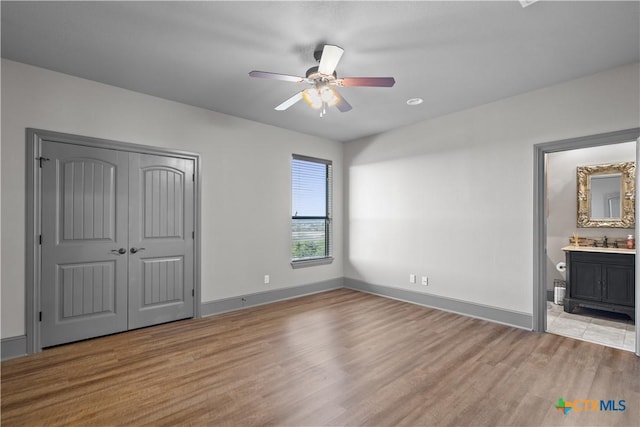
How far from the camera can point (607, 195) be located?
457 centimetres

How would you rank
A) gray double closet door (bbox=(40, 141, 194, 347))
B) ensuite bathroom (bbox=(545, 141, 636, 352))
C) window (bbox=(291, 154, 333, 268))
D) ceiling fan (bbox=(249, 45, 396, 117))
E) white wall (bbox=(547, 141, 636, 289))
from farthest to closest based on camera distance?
window (bbox=(291, 154, 333, 268)) → white wall (bbox=(547, 141, 636, 289)) → ensuite bathroom (bbox=(545, 141, 636, 352)) → gray double closet door (bbox=(40, 141, 194, 347)) → ceiling fan (bbox=(249, 45, 396, 117))

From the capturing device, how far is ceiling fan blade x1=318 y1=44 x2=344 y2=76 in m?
2.34

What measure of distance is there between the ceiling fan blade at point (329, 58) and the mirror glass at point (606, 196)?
456cm

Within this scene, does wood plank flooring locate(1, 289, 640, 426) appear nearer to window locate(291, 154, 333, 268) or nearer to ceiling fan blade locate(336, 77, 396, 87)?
window locate(291, 154, 333, 268)

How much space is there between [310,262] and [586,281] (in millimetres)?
3998

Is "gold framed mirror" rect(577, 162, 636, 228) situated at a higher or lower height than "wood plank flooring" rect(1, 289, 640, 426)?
higher

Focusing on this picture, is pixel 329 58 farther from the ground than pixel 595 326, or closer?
farther from the ground

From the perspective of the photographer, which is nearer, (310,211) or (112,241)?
(112,241)

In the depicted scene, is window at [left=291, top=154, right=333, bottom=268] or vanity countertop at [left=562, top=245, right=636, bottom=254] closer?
vanity countertop at [left=562, top=245, right=636, bottom=254]

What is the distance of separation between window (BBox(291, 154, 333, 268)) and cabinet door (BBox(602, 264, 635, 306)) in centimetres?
395

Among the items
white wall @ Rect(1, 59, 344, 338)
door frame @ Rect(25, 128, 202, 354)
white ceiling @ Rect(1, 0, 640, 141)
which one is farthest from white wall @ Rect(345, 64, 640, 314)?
door frame @ Rect(25, 128, 202, 354)
